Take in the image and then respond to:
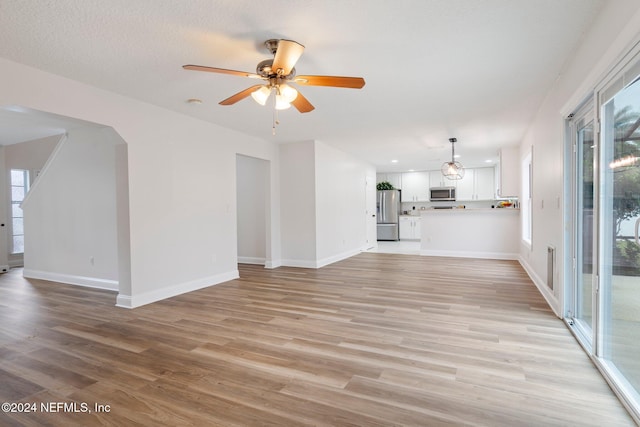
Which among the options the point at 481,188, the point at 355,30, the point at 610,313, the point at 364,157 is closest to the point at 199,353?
the point at 355,30

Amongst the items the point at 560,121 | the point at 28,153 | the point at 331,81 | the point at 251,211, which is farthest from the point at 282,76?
the point at 28,153

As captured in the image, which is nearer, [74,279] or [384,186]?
[74,279]

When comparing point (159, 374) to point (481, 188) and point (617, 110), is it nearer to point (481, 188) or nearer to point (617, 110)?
point (617, 110)

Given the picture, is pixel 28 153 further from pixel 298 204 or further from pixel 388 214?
pixel 388 214

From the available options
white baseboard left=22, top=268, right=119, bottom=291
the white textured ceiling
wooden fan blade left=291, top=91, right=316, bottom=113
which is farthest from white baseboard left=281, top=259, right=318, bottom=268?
wooden fan blade left=291, top=91, right=316, bottom=113

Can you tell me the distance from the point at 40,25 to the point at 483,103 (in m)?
4.39

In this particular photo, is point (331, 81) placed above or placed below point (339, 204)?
above

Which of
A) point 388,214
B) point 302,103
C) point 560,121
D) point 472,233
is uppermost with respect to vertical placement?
point 302,103

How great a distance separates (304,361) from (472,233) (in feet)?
20.3

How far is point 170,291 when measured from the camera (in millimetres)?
4246

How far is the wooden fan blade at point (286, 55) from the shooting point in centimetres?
220

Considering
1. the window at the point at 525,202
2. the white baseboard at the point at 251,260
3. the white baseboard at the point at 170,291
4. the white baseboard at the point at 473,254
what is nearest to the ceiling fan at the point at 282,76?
the white baseboard at the point at 170,291

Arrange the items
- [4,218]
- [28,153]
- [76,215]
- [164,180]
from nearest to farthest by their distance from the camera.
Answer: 1. [164,180]
2. [76,215]
3. [4,218]
4. [28,153]

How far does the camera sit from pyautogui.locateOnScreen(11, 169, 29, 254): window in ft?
22.6
